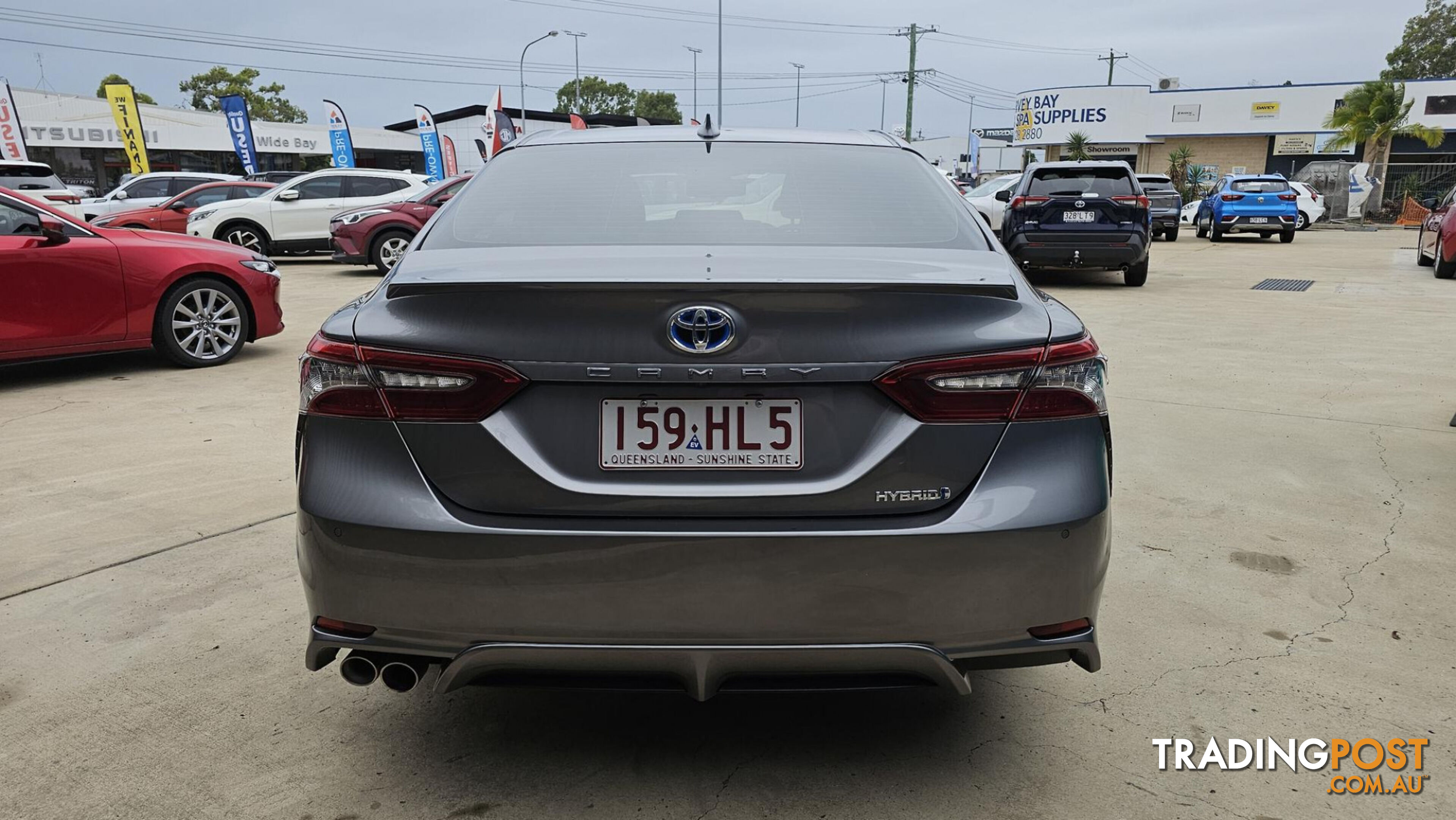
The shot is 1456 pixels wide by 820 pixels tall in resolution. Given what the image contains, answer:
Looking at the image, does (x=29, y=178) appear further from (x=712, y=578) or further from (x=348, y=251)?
(x=712, y=578)

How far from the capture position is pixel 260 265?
8.33 metres

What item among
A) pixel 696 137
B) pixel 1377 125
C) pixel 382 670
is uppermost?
pixel 1377 125

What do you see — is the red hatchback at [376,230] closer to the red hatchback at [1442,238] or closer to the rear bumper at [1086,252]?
the rear bumper at [1086,252]

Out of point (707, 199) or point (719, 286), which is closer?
point (719, 286)

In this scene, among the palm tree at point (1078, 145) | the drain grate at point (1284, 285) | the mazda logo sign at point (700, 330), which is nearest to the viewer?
the mazda logo sign at point (700, 330)

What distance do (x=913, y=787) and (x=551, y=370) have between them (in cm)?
131

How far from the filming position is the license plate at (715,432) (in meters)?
2.08

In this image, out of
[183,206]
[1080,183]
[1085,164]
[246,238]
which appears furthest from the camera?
[183,206]

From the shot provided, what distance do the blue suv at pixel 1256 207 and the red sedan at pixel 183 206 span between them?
2129 centimetres

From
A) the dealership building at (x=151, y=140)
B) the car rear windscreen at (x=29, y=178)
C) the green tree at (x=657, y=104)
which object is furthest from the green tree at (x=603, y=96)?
the car rear windscreen at (x=29, y=178)

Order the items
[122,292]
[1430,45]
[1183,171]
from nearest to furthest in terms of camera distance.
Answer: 1. [122,292]
2. [1183,171]
3. [1430,45]

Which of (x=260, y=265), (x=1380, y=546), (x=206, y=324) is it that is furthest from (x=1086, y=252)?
(x=206, y=324)

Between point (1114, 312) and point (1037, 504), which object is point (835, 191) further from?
point (1114, 312)

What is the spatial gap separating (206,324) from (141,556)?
14.9ft
